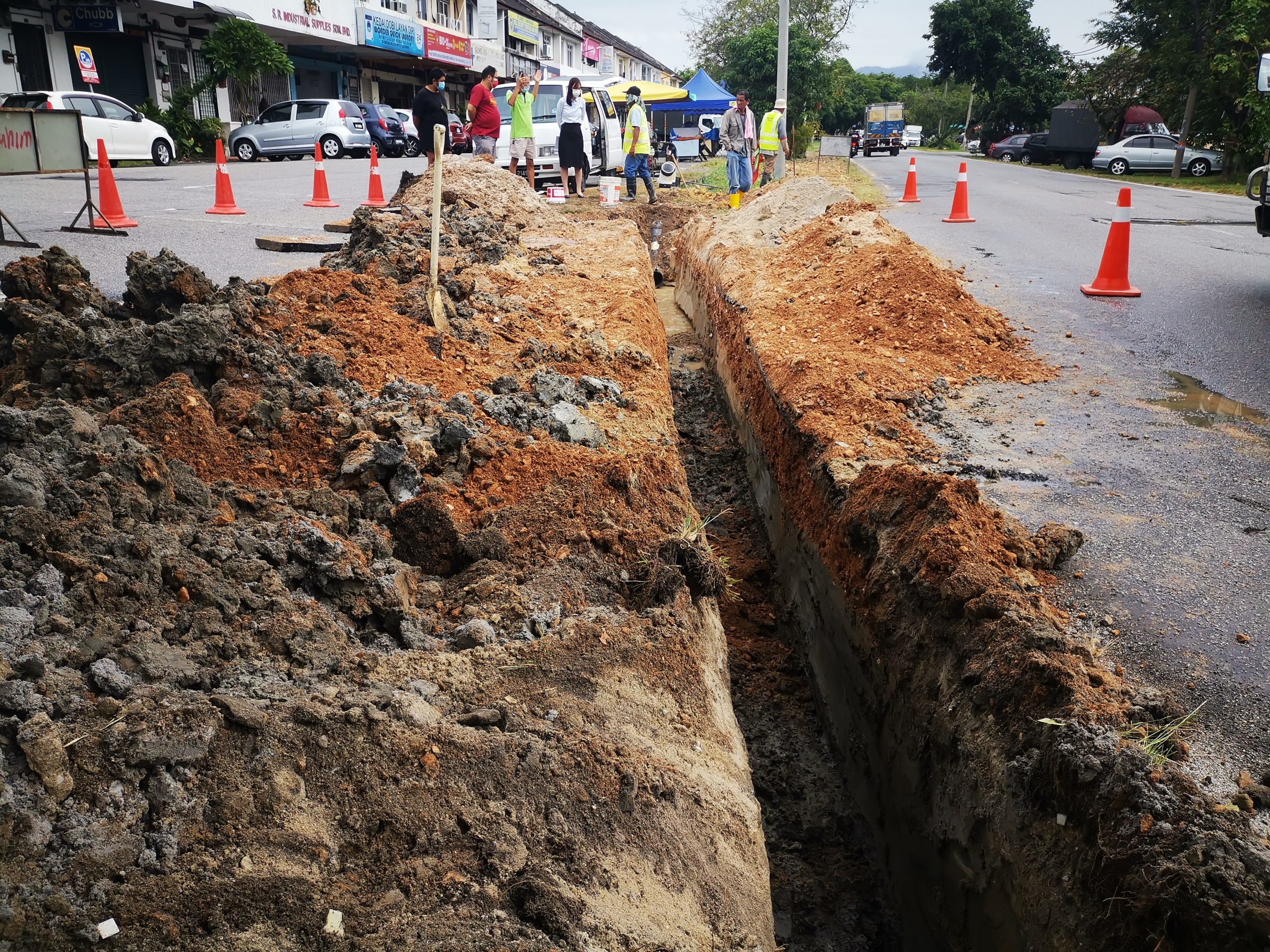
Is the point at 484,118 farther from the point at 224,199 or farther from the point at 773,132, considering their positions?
the point at 773,132

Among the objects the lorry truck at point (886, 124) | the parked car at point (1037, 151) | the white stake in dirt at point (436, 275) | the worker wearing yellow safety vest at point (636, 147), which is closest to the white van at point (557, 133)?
the worker wearing yellow safety vest at point (636, 147)

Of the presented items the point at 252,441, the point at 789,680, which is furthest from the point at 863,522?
the point at 252,441

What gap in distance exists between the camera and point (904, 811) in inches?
124

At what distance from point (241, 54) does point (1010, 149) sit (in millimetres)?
30686

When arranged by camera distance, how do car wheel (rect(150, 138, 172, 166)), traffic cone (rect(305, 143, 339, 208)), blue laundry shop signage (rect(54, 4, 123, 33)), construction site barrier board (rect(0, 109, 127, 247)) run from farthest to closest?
blue laundry shop signage (rect(54, 4, 123, 33)) < car wheel (rect(150, 138, 172, 166)) < traffic cone (rect(305, 143, 339, 208)) < construction site barrier board (rect(0, 109, 127, 247))

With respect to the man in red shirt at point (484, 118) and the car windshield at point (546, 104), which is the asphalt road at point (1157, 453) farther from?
the car windshield at point (546, 104)

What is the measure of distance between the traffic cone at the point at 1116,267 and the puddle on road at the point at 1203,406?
8.71ft

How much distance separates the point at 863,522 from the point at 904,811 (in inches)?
45.7

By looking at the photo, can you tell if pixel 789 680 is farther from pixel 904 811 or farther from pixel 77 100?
pixel 77 100

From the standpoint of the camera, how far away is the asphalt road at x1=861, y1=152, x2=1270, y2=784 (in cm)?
294

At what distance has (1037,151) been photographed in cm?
3747

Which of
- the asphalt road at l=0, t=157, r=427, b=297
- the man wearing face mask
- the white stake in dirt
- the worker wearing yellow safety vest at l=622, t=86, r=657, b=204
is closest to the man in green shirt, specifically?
the man wearing face mask

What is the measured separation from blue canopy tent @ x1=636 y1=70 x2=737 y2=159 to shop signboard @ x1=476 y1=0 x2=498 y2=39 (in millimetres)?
17414

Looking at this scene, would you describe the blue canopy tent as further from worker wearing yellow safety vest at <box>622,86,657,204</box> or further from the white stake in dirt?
the white stake in dirt
